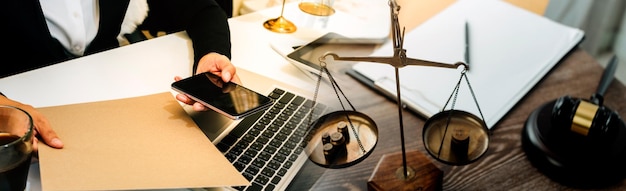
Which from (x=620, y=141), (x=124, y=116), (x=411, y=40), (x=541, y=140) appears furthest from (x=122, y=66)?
(x=620, y=141)

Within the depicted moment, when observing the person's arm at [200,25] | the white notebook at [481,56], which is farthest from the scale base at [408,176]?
the person's arm at [200,25]

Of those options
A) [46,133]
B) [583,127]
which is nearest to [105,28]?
[46,133]

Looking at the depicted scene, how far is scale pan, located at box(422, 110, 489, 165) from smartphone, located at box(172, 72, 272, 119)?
0.19 m

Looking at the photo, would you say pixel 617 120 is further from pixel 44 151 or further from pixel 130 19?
pixel 130 19

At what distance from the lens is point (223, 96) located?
1.93 ft

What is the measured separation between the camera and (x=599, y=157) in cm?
66

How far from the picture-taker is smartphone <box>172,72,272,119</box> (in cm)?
57

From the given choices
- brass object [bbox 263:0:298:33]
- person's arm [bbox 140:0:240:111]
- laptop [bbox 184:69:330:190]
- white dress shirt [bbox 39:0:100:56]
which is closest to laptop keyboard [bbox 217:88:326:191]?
laptop [bbox 184:69:330:190]

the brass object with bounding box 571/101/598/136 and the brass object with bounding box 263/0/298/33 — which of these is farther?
the brass object with bounding box 263/0/298/33

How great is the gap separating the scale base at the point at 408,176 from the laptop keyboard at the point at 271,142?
0.32ft

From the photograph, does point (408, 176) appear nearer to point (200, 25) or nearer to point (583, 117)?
point (583, 117)

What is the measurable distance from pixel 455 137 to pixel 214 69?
367 mm

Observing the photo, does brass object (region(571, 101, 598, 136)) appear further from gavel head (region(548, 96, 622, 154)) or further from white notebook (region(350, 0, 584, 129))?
white notebook (region(350, 0, 584, 129))

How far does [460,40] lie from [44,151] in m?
0.70
